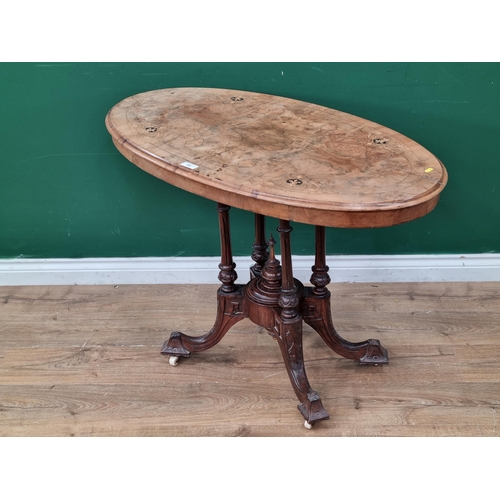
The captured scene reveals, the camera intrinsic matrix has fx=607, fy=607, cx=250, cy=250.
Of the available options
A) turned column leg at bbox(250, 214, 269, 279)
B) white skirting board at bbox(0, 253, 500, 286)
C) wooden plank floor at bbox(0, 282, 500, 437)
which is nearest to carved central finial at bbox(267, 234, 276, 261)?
turned column leg at bbox(250, 214, 269, 279)

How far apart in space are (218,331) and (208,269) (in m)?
0.53

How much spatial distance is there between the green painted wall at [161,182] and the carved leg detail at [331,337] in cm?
54

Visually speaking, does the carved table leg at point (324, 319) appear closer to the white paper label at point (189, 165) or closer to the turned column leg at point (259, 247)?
the turned column leg at point (259, 247)

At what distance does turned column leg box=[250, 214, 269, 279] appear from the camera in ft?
6.69

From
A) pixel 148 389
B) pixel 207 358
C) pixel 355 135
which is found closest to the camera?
pixel 355 135

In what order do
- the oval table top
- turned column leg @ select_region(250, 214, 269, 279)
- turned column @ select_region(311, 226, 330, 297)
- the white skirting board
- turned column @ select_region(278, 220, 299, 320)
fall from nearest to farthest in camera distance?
the oval table top
turned column @ select_region(278, 220, 299, 320)
turned column @ select_region(311, 226, 330, 297)
turned column leg @ select_region(250, 214, 269, 279)
the white skirting board

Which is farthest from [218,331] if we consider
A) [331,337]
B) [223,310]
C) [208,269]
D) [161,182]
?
[161,182]

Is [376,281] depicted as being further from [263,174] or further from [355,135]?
[263,174]

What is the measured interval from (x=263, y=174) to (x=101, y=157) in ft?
3.55

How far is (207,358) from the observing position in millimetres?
2191

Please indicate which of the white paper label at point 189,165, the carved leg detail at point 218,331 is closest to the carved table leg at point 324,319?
the carved leg detail at point 218,331

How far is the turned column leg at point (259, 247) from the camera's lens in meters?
2.04

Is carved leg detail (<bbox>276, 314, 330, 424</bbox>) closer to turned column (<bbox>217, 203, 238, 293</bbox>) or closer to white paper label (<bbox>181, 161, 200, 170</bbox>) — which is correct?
turned column (<bbox>217, 203, 238, 293</bbox>)
